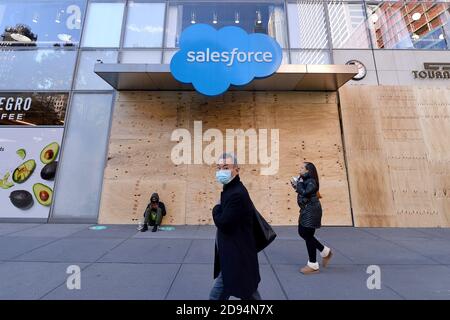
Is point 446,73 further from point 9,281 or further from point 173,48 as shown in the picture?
point 9,281

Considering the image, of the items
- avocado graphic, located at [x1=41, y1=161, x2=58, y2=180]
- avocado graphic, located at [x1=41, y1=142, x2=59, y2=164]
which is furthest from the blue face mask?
avocado graphic, located at [x1=41, y1=142, x2=59, y2=164]

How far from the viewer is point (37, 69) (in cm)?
842

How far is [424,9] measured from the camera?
361 inches

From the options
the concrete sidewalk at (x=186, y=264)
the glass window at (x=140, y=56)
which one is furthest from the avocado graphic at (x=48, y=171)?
the glass window at (x=140, y=56)

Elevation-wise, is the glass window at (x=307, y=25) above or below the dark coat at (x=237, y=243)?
above

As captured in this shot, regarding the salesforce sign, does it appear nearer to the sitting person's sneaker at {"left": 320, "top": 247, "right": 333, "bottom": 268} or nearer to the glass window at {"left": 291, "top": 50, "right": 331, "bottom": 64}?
the glass window at {"left": 291, "top": 50, "right": 331, "bottom": 64}

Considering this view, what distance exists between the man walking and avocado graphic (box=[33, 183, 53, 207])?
25.0 ft

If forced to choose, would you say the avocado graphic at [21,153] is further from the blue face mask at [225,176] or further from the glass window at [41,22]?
the blue face mask at [225,176]

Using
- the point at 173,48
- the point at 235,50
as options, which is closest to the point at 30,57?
the point at 173,48

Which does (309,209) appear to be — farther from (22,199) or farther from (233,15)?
(22,199)

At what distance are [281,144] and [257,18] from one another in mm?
5012

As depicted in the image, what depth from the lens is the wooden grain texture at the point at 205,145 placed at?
7.48m

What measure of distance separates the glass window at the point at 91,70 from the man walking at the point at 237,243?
7774 mm

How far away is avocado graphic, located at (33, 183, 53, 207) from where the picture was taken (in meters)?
7.57
